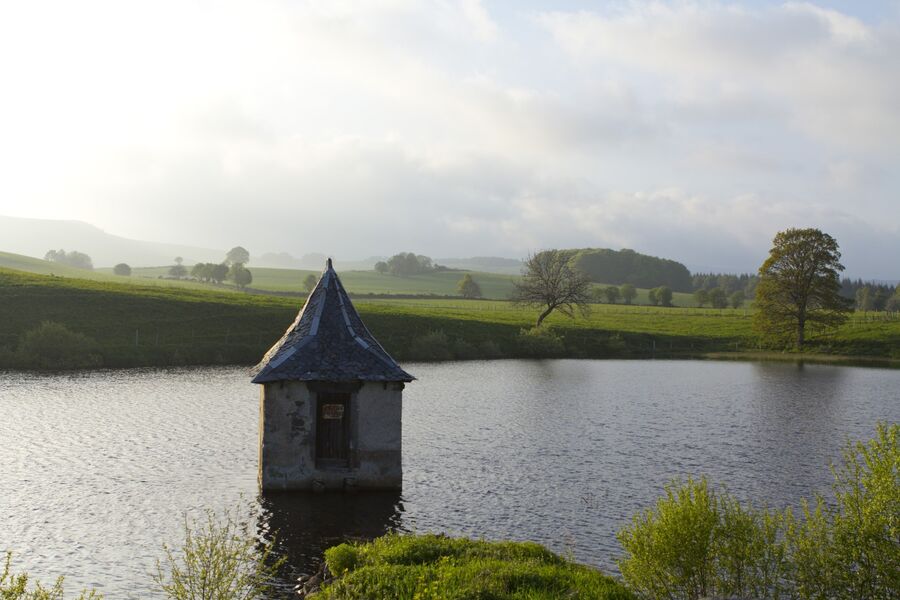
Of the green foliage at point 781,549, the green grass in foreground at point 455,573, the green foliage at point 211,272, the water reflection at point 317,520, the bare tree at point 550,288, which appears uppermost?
the green foliage at point 211,272

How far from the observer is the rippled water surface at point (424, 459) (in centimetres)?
2181

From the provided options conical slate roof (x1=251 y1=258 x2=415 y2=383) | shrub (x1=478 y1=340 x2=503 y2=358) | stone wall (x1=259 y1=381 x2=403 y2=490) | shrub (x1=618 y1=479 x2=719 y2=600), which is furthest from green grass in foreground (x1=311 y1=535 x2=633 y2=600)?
shrub (x1=478 y1=340 x2=503 y2=358)

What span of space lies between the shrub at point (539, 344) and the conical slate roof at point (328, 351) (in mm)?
54755

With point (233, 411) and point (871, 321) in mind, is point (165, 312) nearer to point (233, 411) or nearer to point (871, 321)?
point (233, 411)

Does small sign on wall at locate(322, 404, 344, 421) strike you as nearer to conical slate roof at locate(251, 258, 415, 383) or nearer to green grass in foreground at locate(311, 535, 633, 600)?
conical slate roof at locate(251, 258, 415, 383)

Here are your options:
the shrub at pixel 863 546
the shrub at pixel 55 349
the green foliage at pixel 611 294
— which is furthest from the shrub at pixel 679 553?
the green foliage at pixel 611 294

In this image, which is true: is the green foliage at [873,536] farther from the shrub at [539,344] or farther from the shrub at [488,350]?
the shrub at [539,344]

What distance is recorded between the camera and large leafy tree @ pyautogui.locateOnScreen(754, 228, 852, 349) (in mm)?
83562

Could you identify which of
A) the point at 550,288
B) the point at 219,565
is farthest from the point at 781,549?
the point at 550,288

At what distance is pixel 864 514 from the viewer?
50.0ft

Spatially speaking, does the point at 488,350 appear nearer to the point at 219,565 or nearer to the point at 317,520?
the point at 317,520

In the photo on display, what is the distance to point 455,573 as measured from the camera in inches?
624

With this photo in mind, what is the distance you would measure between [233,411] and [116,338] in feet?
96.8

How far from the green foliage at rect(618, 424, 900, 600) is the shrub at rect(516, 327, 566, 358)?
64598 millimetres
